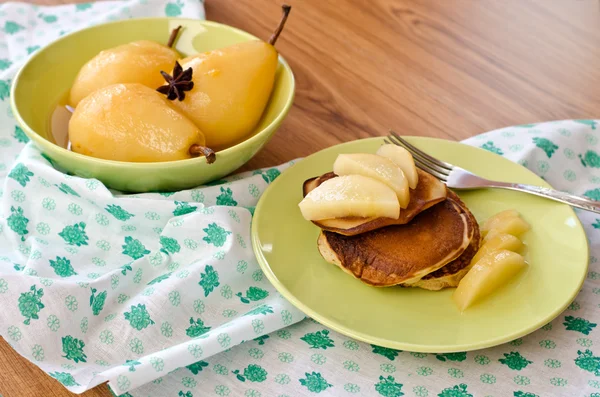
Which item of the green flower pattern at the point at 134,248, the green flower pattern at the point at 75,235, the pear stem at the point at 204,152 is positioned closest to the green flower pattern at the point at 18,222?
the green flower pattern at the point at 75,235

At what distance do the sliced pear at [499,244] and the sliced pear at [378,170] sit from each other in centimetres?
14

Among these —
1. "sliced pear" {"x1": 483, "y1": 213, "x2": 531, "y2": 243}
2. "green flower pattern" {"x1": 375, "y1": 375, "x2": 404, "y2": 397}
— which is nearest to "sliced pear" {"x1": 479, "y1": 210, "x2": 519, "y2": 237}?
"sliced pear" {"x1": 483, "y1": 213, "x2": 531, "y2": 243}

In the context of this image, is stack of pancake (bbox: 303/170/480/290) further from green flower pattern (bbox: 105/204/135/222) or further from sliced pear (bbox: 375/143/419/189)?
green flower pattern (bbox: 105/204/135/222)

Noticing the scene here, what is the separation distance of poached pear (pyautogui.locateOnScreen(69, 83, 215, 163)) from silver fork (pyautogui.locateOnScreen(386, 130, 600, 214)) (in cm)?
39

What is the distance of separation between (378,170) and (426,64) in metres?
0.68

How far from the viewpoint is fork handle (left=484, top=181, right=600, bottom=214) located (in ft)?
3.59

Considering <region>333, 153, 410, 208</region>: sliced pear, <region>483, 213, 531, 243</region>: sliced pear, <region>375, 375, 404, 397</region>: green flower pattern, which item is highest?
<region>333, 153, 410, 208</region>: sliced pear

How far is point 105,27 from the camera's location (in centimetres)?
142

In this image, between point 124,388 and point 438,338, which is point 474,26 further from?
point 124,388

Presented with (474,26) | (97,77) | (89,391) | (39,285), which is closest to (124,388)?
(89,391)

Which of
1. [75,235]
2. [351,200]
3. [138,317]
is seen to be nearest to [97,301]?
[138,317]

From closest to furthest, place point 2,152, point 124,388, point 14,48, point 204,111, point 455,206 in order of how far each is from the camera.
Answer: point 124,388, point 455,206, point 204,111, point 2,152, point 14,48

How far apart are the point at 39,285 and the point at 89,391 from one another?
17cm

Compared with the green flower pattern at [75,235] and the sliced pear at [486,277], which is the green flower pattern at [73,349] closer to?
the green flower pattern at [75,235]
